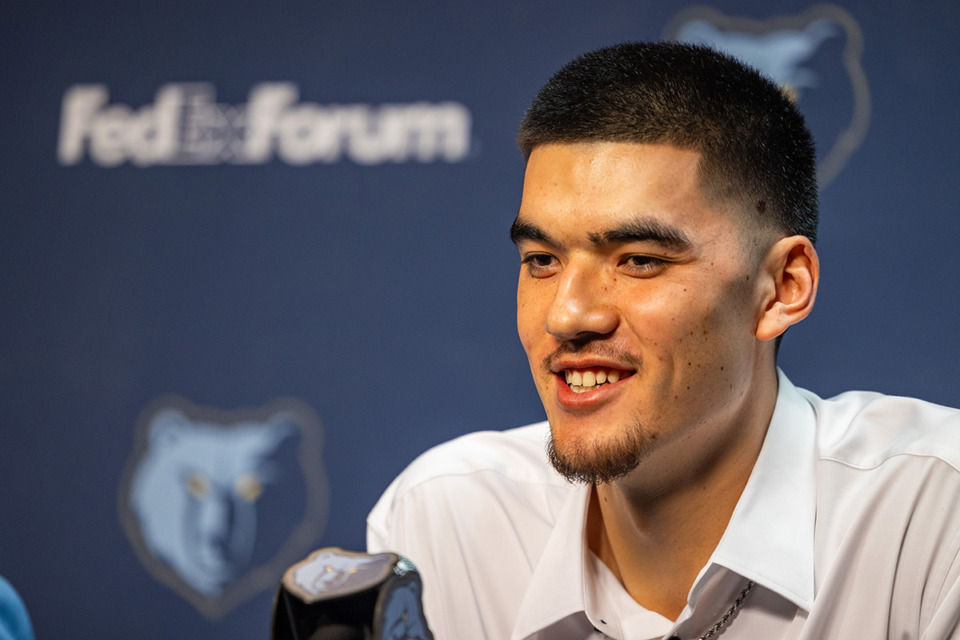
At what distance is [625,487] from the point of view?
1.12 metres

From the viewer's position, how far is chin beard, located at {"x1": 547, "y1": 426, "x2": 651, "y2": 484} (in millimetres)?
1005

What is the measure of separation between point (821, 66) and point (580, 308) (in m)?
1.02

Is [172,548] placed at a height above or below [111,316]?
below

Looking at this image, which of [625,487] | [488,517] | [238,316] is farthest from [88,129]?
[625,487]

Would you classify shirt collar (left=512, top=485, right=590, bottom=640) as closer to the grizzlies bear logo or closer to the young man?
the young man

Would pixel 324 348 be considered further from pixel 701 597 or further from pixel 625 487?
pixel 701 597

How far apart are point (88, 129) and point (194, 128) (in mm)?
260

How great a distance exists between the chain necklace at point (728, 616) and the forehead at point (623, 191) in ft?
1.35

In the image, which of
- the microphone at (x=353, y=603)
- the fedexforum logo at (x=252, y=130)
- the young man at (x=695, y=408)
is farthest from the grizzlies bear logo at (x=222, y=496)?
the microphone at (x=353, y=603)

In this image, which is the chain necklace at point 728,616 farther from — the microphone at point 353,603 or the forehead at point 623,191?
the microphone at point 353,603

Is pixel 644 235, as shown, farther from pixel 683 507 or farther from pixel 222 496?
pixel 222 496

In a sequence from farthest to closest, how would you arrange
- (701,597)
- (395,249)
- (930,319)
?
(395,249)
(930,319)
(701,597)

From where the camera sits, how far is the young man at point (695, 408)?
101 cm

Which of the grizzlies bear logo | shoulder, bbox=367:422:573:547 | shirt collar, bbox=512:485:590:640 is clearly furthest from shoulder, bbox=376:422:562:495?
the grizzlies bear logo
